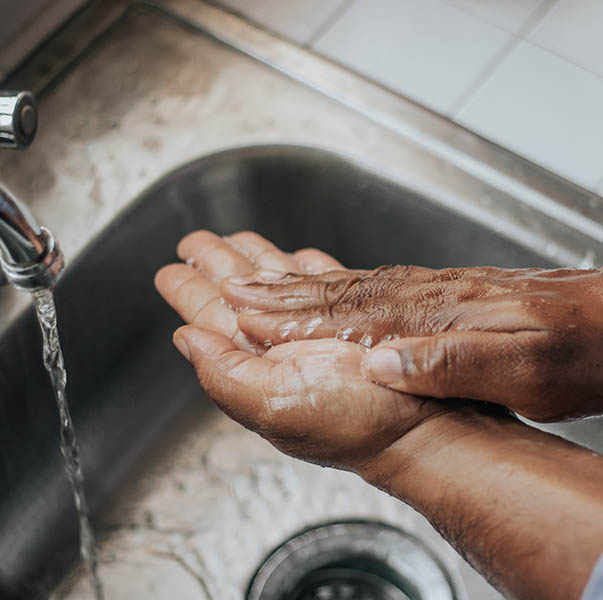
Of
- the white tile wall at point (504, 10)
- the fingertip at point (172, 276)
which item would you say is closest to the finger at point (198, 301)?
the fingertip at point (172, 276)

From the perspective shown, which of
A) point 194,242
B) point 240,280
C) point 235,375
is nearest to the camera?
point 235,375

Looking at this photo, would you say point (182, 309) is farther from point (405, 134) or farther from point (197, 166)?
point (405, 134)

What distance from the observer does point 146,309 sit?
37.8 inches

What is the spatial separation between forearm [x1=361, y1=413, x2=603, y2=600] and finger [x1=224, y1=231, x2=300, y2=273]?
30 centimetres

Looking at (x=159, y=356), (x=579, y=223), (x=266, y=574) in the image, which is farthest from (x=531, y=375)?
(x=159, y=356)

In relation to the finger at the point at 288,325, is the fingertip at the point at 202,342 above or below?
below

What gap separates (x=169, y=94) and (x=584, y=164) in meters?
0.49

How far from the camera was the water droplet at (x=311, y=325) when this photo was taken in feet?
2.27

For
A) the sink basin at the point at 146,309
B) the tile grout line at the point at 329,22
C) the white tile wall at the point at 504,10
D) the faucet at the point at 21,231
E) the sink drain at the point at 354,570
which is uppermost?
the white tile wall at the point at 504,10

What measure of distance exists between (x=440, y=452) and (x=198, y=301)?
31 cm

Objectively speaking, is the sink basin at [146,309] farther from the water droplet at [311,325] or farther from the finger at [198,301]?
the water droplet at [311,325]

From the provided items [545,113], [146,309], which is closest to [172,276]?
[146,309]

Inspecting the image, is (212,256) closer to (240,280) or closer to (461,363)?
(240,280)

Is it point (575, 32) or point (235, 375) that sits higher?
point (575, 32)
